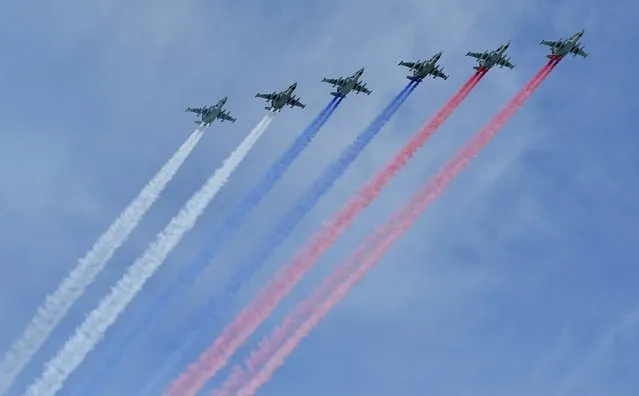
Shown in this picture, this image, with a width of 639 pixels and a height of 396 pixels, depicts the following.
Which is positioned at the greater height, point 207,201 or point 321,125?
point 321,125

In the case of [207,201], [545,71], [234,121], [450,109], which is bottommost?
[207,201]

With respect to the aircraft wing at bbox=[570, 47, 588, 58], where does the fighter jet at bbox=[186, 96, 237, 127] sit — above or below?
below

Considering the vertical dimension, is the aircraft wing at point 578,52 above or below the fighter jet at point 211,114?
above

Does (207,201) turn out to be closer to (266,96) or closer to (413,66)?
(266,96)

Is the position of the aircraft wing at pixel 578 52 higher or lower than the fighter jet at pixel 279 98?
higher

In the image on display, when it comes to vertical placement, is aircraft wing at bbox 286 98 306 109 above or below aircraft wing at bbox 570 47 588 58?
below

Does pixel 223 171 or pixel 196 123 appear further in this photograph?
pixel 196 123

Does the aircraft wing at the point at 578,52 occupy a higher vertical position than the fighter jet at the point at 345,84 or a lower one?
higher

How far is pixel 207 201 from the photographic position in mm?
130250

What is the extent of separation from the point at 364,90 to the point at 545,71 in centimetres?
1743

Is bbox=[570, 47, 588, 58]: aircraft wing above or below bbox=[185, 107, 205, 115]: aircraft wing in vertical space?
above

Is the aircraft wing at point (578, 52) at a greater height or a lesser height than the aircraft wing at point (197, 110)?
greater

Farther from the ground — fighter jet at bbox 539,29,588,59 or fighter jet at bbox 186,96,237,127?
fighter jet at bbox 539,29,588,59

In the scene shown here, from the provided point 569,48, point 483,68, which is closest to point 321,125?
point 483,68
